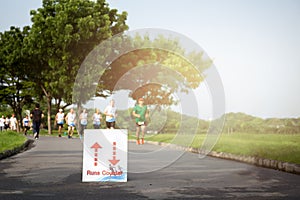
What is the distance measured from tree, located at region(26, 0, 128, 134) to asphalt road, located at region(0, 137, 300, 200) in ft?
79.8

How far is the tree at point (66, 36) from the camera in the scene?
114 ft

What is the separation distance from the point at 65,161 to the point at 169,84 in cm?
2459

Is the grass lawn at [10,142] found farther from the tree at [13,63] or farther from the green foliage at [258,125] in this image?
the tree at [13,63]

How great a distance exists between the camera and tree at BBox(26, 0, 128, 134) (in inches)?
1369

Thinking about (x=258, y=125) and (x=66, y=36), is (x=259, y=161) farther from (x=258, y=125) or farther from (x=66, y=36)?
(x=66, y=36)

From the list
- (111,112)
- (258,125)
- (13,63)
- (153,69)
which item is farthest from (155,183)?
(13,63)

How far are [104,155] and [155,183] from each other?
3.46ft

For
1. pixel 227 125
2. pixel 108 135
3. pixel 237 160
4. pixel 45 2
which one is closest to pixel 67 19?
pixel 45 2

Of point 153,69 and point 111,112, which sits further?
point 153,69

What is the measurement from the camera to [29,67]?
128 feet

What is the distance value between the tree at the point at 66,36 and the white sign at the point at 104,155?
2729 cm

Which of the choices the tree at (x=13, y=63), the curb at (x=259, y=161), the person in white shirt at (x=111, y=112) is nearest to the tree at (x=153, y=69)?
the tree at (x=13, y=63)

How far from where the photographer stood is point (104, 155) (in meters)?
7.69

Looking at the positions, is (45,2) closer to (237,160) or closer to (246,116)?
(246,116)
